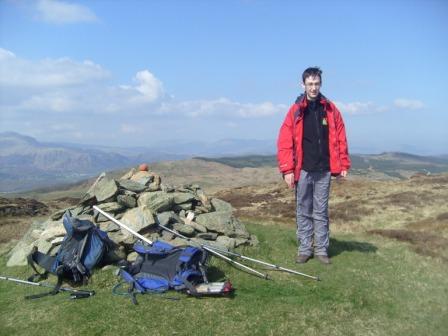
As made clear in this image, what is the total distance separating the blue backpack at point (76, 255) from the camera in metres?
11.5

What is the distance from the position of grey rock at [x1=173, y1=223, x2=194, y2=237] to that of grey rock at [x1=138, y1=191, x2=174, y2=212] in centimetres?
117

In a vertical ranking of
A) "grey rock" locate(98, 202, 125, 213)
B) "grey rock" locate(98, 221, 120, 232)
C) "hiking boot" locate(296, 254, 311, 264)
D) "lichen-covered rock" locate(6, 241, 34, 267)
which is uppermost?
"grey rock" locate(98, 202, 125, 213)

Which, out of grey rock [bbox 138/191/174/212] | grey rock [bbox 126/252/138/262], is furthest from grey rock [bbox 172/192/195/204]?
grey rock [bbox 126/252/138/262]

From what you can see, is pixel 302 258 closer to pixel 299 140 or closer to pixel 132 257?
pixel 299 140

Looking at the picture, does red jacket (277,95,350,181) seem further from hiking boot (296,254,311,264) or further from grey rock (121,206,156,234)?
grey rock (121,206,156,234)

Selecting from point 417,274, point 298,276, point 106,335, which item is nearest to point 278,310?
point 298,276

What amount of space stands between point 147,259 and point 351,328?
544cm

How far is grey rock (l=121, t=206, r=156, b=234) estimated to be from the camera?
13625 mm

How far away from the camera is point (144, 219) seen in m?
13.8

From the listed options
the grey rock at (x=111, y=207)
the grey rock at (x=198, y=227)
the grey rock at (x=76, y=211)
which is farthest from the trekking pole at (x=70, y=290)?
the grey rock at (x=198, y=227)

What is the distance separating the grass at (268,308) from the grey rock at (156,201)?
375 cm

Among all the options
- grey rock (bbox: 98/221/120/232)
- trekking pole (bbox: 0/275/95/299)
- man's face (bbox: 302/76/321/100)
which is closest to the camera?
trekking pole (bbox: 0/275/95/299)

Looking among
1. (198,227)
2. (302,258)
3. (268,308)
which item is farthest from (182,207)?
(268,308)

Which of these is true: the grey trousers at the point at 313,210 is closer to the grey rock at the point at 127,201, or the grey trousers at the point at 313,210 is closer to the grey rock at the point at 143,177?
the grey rock at the point at 127,201
